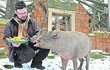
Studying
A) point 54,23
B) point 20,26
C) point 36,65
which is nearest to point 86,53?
point 36,65

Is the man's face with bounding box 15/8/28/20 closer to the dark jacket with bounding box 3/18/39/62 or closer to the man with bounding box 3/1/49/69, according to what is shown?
the man with bounding box 3/1/49/69

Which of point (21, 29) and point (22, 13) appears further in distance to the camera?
point (21, 29)

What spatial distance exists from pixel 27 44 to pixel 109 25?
315 inches

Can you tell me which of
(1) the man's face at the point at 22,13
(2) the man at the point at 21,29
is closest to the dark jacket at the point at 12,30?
(2) the man at the point at 21,29

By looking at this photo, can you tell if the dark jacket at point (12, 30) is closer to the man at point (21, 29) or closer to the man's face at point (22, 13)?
the man at point (21, 29)

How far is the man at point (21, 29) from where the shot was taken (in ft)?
16.6

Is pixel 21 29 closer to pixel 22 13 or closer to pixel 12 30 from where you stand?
pixel 12 30

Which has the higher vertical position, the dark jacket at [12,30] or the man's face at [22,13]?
the man's face at [22,13]

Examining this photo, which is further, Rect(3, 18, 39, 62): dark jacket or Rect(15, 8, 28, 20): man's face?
Rect(3, 18, 39, 62): dark jacket

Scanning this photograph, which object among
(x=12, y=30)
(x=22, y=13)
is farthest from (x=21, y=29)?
(x=22, y=13)

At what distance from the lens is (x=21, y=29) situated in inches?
205

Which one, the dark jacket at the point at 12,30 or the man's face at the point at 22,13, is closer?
the man's face at the point at 22,13

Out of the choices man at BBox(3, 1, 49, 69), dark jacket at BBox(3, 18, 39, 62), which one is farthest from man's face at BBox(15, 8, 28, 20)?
dark jacket at BBox(3, 18, 39, 62)

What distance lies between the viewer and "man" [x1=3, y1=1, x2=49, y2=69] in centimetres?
506
